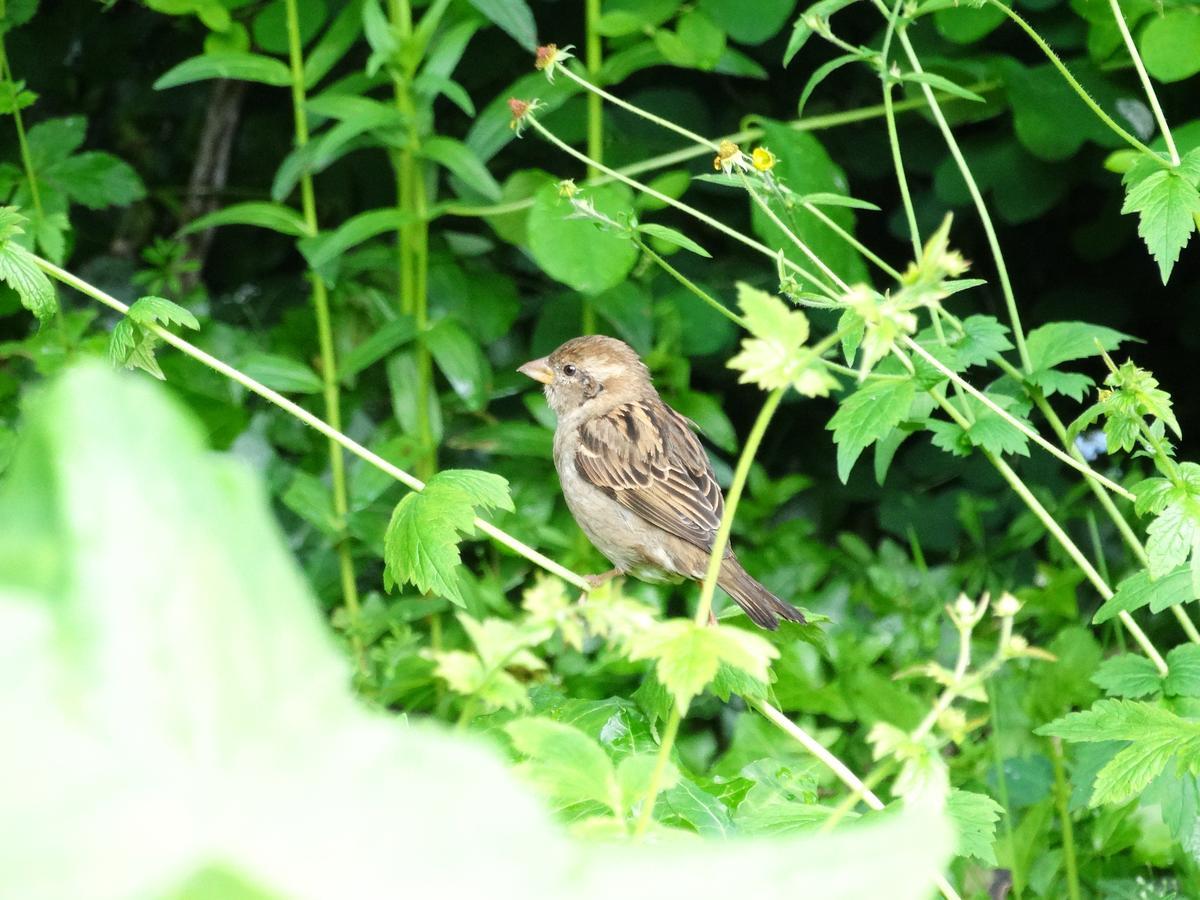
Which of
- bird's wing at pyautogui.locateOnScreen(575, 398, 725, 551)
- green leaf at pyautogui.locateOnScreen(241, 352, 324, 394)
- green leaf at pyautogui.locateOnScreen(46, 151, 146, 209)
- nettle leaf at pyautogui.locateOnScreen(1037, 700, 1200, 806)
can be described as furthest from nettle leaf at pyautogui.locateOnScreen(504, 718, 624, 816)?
green leaf at pyautogui.locateOnScreen(46, 151, 146, 209)

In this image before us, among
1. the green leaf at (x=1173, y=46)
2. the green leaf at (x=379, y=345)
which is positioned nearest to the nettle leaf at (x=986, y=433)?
the green leaf at (x=1173, y=46)

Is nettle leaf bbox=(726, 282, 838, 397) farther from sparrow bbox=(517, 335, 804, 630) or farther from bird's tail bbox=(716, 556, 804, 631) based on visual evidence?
sparrow bbox=(517, 335, 804, 630)

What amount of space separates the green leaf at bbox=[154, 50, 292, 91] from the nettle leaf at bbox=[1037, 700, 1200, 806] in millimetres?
2279

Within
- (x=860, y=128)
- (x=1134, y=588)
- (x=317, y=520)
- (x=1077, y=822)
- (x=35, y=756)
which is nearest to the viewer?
(x=35, y=756)

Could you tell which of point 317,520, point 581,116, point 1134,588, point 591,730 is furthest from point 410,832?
point 581,116

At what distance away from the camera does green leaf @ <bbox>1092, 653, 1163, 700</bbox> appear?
83.0 inches

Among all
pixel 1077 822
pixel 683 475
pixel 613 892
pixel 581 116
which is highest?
pixel 581 116

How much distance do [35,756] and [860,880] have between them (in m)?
0.36

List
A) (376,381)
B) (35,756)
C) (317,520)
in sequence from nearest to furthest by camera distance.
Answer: (35,756) < (317,520) < (376,381)

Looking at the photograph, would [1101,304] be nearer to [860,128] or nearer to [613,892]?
[860,128]

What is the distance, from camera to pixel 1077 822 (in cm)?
303

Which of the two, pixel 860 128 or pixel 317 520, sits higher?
pixel 860 128

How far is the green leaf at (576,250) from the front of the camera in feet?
10.4

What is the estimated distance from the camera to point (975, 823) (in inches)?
65.1
